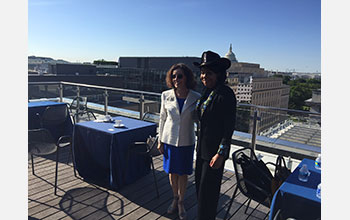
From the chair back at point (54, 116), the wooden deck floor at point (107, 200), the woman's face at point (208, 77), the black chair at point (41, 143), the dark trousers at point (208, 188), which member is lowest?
the wooden deck floor at point (107, 200)

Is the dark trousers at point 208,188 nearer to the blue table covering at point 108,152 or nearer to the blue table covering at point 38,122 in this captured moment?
the blue table covering at point 108,152

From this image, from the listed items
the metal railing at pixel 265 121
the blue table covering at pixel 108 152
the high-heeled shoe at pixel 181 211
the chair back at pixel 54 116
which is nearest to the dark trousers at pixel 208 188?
the high-heeled shoe at pixel 181 211

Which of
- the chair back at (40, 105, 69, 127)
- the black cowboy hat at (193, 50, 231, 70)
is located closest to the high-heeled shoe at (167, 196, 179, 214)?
the black cowboy hat at (193, 50, 231, 70)

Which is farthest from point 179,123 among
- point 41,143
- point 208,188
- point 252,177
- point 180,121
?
point 41,143

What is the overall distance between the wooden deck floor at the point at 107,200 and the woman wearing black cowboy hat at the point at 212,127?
691mm

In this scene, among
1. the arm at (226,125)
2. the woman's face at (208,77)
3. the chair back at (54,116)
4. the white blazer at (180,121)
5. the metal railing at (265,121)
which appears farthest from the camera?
the chair back at (54,116)

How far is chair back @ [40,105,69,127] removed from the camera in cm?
446

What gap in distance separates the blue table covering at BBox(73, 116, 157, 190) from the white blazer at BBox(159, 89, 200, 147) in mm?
825

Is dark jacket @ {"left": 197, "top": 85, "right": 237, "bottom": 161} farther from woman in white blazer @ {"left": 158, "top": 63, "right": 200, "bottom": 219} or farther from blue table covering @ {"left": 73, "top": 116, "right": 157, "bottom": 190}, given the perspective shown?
blue table covering @ {"left": 73, "top": 116, "right": 157, "bottom": 190}

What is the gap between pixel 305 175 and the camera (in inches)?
85.6

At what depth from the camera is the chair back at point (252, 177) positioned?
240cm

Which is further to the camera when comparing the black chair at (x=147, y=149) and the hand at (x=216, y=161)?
the black chair at (x=147, y=149)

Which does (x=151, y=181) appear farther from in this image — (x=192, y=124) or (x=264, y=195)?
(x=264, y=195)
